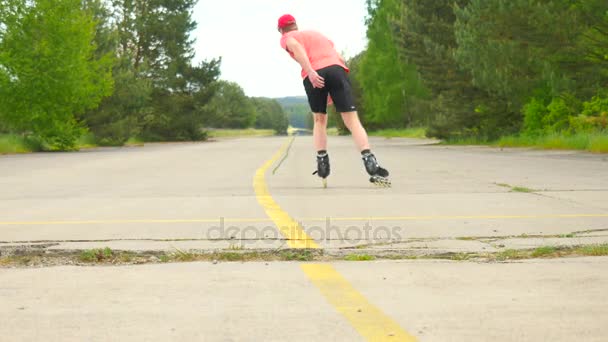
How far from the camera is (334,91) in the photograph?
938cm

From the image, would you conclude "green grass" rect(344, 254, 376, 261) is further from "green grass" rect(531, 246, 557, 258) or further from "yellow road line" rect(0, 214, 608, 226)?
"yellow road line" rect(0, 214, 608, 226)

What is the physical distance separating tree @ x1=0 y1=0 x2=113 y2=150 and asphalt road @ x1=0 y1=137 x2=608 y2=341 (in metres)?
21.5

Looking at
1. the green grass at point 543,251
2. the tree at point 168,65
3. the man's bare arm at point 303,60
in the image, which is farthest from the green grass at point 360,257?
the tree at point 168,65

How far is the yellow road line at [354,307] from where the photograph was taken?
2928 mm

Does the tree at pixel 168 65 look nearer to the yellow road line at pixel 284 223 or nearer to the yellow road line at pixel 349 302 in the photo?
the yellow road line at pixel 284 223

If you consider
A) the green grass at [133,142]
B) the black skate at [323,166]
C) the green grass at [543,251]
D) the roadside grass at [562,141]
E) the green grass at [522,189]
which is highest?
the black skate at [323,166]

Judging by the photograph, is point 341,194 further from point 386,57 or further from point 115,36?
point 386,57

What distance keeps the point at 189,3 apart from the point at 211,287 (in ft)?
209

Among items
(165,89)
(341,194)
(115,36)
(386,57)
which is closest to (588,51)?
(341,194)

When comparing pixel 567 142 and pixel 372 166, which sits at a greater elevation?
pixel 372 166

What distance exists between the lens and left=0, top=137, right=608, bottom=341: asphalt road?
10.0 feet

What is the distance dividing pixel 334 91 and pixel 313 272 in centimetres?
540

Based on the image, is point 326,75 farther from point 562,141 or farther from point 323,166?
point 562,141

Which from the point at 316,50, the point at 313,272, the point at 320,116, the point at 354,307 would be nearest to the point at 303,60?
the point at 316,50
